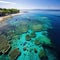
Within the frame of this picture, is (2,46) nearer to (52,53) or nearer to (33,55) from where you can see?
(33,55)

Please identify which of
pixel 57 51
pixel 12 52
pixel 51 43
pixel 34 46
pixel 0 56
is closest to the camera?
pixel 0 56

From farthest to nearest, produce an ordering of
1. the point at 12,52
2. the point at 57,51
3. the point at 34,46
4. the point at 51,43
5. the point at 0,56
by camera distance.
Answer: the point at 51,43 → the point at 34,46 → the point at 57,51 → the point at 12,52 → the point at 0,56

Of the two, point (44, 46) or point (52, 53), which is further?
point (44, 46)

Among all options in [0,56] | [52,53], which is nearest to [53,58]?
[52,53]

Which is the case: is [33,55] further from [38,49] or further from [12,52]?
[12,52]

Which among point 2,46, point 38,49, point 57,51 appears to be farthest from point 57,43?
point 2,46

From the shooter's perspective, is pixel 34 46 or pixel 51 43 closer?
pixel 34 46

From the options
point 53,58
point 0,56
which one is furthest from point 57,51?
point 0,56
